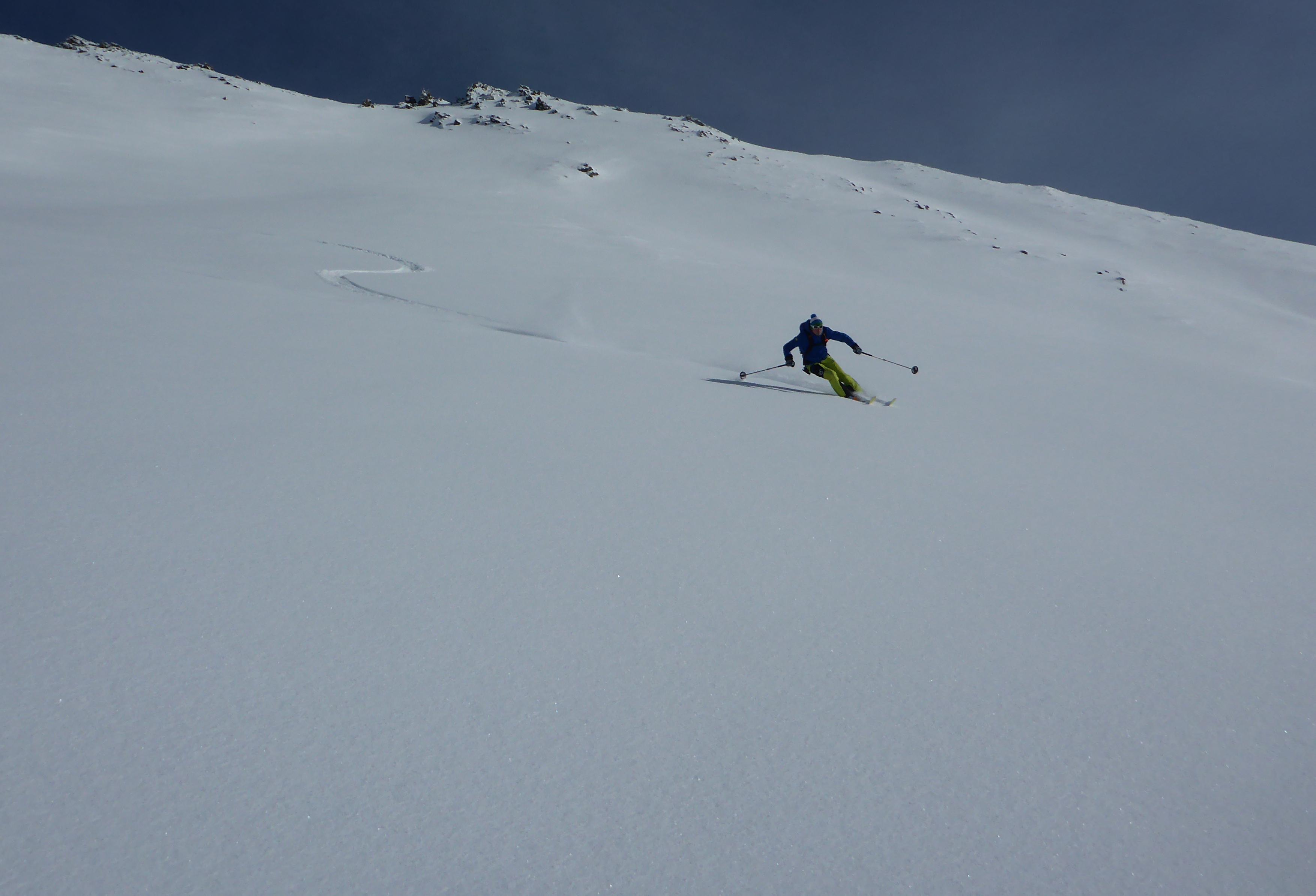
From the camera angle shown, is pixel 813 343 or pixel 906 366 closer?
pixel 813 343

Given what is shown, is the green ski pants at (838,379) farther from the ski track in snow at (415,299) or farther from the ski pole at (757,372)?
the ski track in snow at (415,299)

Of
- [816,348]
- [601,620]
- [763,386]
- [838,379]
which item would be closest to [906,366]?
[816,348]

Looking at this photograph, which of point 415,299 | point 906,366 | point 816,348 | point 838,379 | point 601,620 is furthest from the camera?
point 415,299

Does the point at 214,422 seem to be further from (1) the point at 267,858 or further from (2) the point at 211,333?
(1) the point at 267,858

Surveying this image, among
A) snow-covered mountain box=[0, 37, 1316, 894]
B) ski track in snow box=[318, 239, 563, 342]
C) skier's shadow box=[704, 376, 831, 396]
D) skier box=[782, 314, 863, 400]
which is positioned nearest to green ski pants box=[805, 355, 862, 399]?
skier box=[782, 314, 863, 400]

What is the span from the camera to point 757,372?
895 centimetres

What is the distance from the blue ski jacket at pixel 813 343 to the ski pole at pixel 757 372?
0.94 ft

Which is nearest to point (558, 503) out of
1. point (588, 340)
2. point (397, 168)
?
point (588, 340)

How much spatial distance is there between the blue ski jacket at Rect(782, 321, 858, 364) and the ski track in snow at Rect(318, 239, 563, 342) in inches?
137

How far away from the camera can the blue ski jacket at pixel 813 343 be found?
29.0ft

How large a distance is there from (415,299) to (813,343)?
22.2ft

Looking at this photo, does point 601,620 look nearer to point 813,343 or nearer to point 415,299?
point 813,343

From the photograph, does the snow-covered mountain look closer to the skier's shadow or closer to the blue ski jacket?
the skier's shadow

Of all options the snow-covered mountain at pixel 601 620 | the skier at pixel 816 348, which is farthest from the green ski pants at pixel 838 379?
the snow-covered mountain at pixel 601 620
